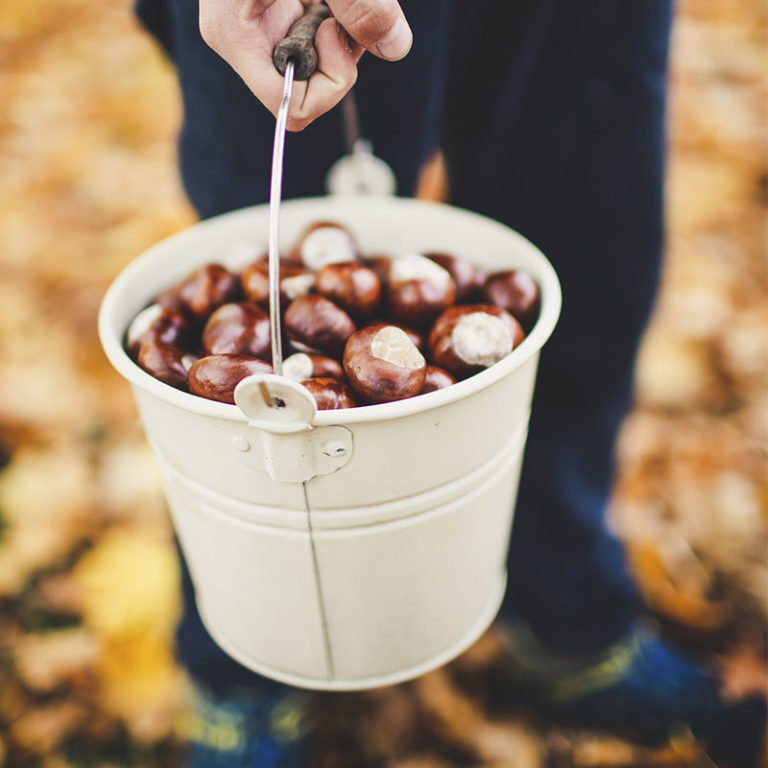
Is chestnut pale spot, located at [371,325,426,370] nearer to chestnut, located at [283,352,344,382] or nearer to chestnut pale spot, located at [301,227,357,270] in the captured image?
chestnut, located at [283,352,344,382]

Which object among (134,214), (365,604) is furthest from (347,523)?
(134,214)

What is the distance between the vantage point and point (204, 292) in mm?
761

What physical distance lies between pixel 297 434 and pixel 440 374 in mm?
186

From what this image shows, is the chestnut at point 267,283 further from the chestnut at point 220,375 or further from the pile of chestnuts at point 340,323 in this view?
the chestnut at point 220,375

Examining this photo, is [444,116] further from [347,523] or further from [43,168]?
[43,168]

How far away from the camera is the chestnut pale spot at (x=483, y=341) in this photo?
0.68 meters

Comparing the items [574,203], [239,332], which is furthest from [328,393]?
[574,203]

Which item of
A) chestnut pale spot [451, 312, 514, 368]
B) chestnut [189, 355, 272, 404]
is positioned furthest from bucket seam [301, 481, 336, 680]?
chestnut pale spot [451, 312, 514, 368]

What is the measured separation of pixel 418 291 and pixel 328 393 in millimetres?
184

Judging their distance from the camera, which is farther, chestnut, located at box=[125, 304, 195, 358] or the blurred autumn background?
the blurred autumn background

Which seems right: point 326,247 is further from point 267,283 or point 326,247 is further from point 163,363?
point 163,363

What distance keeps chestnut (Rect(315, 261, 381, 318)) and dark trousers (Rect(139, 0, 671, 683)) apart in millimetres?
182

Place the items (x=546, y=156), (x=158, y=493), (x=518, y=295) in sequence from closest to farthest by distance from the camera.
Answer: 1. (x=518, y=295)
2. (x=546, y=156)
3. (x=158, y=493)

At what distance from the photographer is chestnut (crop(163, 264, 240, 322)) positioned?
76 centimetres
